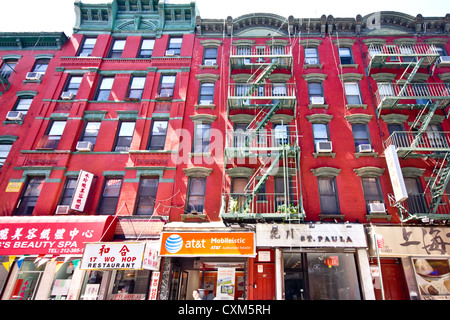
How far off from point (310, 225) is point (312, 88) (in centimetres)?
896

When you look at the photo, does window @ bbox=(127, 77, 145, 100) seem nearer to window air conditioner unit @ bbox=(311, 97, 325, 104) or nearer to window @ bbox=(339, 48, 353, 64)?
window air conditioner unit @ bbox=(311, 97, 325, 104)

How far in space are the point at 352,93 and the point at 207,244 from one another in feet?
40.6

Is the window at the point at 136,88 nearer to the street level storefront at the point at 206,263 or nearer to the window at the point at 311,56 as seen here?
the street level storefront at the point at 206,263

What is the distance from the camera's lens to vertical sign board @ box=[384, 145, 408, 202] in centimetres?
1141

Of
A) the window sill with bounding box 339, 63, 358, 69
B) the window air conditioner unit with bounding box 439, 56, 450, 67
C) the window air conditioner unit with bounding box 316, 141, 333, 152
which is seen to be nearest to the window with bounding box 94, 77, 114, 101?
the window air conditioner unit with bounding box 316, 141, 333, 152

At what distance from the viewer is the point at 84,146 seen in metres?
14.5

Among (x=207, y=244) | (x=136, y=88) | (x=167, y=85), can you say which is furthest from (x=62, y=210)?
(x=167, y=85)

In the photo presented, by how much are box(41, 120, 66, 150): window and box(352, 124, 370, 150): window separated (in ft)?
55.6

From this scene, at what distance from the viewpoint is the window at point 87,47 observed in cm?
1831

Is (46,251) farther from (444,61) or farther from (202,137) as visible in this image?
(444,61)

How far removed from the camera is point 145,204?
13.5 meters

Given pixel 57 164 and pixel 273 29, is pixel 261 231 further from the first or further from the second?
pixel 273 29

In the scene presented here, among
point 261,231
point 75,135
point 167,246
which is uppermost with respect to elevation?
point 75,135
